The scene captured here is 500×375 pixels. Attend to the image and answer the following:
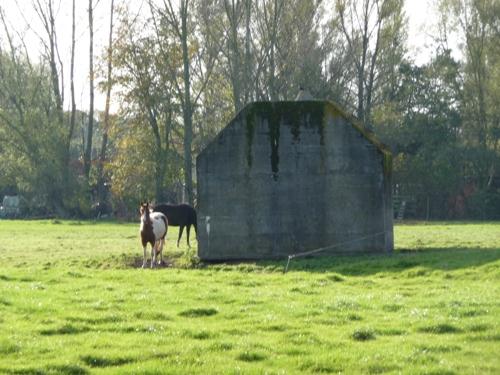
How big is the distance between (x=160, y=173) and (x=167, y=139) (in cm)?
244

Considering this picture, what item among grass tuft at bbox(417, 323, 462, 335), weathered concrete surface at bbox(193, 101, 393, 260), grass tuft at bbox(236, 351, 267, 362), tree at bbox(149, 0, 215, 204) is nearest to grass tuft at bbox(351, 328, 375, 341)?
grass tuft at bbox(417, 323, 462, 335)

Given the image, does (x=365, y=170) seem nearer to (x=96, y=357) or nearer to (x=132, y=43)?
(x=96, y=357)

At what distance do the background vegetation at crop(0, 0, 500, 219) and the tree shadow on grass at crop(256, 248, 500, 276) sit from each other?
27.8 m

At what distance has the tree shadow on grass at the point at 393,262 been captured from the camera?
70.0 ft

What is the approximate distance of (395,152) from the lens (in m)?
68.8

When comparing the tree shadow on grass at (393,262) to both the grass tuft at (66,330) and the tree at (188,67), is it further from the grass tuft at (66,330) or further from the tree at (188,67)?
the tree at (188,67)

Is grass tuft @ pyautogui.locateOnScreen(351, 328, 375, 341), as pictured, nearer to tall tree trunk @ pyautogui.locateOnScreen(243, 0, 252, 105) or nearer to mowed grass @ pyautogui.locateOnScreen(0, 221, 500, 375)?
mowed grass @ pyautogui.locateOnScreen(0, 221, 500, 375)

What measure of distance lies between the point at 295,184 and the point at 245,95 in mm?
29322

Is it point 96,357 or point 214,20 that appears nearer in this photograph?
point 96,357

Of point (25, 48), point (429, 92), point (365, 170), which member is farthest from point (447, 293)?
point (25, 48)

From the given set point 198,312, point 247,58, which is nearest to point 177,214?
point 198,312

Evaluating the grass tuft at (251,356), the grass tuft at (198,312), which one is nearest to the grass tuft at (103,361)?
the grass tuft at (251,356)

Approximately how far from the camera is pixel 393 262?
74.3 feet

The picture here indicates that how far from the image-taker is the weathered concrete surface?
2605cm
